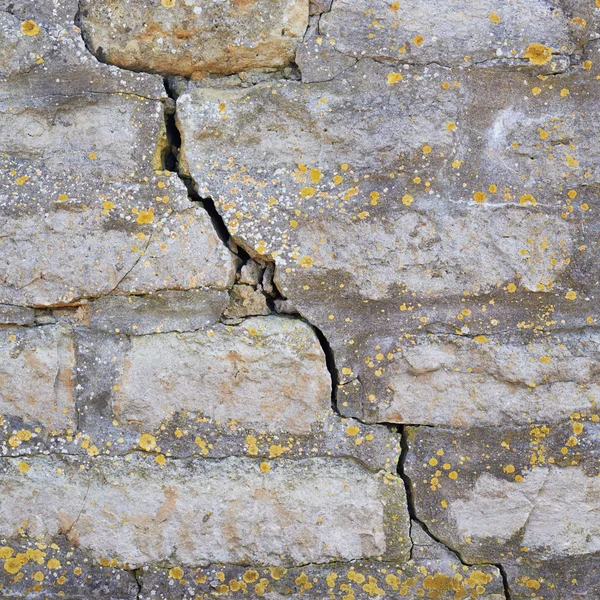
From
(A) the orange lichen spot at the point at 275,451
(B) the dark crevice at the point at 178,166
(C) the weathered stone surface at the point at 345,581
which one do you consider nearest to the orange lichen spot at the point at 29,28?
(B) the dark crevice at the point at 178,166

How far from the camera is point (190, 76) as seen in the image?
5.22 ft

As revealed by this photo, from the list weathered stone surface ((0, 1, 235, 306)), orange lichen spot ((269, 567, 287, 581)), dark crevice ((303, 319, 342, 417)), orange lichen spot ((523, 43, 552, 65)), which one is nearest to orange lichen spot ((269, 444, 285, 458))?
dark crevice ((303, 319, 342, 417))

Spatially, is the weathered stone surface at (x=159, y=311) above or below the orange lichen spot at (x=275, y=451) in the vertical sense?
above

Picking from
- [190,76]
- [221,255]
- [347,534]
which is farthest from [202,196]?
[347,534]

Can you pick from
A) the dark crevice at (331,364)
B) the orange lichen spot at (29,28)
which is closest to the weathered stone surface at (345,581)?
the dark crevice at (331,364)

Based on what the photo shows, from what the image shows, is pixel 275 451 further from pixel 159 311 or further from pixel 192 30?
pixel 192 30

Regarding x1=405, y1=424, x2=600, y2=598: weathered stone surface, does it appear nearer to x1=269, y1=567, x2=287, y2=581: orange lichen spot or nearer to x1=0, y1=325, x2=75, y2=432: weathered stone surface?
x1=269, y1=567, x2=287, y2=581: orange lichen spot

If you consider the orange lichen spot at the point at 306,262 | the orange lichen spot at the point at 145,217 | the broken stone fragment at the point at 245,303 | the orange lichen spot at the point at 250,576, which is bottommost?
the orange lichen spot at the point at 250,576

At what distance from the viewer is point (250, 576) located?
5.10ft

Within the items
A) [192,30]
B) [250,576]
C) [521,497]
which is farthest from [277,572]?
[192,30]

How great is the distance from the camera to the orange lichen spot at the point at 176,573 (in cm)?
155

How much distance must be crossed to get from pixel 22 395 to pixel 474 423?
3.77ft

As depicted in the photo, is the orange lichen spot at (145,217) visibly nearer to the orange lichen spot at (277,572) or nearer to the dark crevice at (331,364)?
the dark crevice at (331,364)

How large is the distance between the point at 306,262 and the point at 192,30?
Result: 0.64 meters
